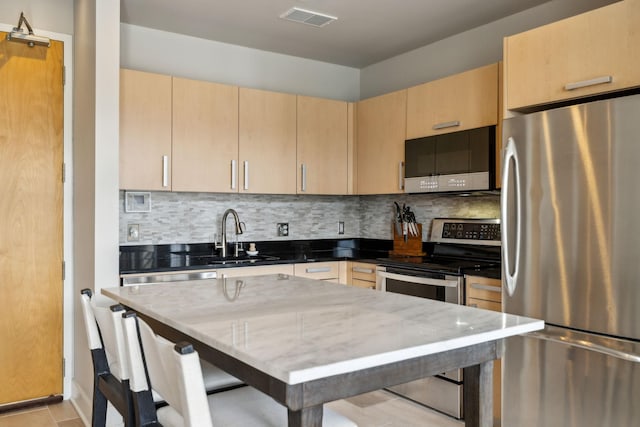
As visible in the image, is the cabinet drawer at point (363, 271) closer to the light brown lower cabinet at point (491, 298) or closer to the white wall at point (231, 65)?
the light brown lower cabinet at point (491, 298)

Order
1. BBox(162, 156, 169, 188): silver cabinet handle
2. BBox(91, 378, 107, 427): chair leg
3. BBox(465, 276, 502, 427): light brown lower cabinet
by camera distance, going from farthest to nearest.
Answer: BBox(162, 156, 169, 188): silver cabinet handle < BBox(465, 276, 502, 427): light brown lower cabinet < BBox(91, 378, 107, 427): chair leg

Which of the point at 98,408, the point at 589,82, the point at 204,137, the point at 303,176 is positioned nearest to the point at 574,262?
the point at 589,82

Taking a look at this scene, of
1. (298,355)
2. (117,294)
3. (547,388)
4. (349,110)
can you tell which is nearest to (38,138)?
(117,294)

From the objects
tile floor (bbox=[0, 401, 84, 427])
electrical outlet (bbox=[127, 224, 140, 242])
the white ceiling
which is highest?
the white ceiling

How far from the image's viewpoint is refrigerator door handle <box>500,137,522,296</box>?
8.59 ft

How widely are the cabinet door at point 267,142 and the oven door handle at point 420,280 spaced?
102 centimetres

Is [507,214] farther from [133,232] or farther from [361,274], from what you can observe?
[133,232]

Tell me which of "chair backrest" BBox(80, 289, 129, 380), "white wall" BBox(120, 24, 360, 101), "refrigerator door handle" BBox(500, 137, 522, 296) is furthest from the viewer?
"white wall" BBox(120, 24, 360, 101)

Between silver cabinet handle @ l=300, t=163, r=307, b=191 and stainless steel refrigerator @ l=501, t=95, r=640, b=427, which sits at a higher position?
silver cabinet handle @ l=300, t=163, r=307, b=191

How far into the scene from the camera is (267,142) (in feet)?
12.9

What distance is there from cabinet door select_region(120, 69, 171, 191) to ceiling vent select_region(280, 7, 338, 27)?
0.92m

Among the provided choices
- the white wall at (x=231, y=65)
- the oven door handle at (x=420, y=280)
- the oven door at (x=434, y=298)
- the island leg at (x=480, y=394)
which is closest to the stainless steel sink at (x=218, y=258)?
the oven door handle at (x=420, y=280)

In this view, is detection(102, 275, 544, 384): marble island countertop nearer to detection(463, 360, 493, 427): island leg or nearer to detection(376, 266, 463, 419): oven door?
detection(463, 360, 493, 427): island leg

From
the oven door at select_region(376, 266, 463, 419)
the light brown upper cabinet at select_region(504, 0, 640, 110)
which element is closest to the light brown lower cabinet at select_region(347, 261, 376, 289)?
the oven door at select_region(376, 266, 463, 419)
